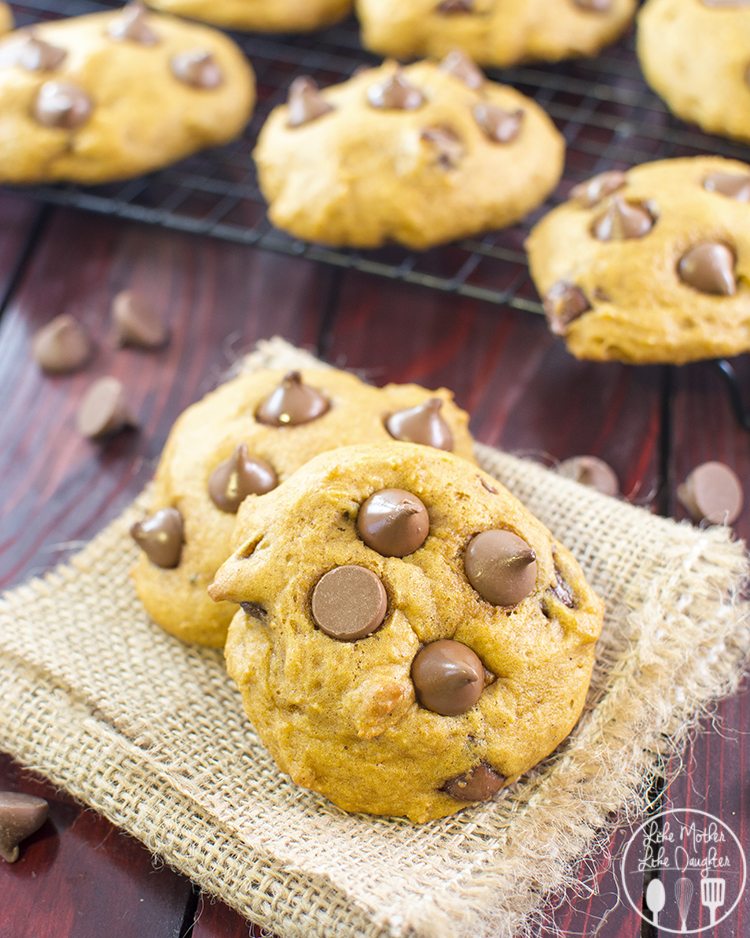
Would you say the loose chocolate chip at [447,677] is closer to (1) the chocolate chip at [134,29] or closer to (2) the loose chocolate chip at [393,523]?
(2) the loose chocolate chip at [393,523]

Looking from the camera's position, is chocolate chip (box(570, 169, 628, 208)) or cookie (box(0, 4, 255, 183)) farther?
cookie (box(0, 4, 255, 183))

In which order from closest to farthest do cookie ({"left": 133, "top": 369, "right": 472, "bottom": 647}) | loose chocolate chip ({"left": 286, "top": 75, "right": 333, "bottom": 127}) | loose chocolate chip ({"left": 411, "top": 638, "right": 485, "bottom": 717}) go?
1. loose chocolate chip ({"left": 411, "top": 638, "right": 485, "bottom": 717})
2. cookie ({"left": 133, "top": 369, "right": 472, "bottom": 647})
3. loose chocolate chip ({"left": 286, "top": 75, "right": 333, "bottom": 127})

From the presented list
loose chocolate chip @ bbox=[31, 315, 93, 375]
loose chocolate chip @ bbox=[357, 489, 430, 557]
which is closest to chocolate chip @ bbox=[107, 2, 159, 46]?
loose chocolate chip @ bbox=[31, 315, 93, 375]

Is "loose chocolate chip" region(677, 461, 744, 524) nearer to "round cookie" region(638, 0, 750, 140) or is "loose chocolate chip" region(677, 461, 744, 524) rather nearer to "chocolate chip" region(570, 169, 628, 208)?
"chocolate chip" region(570, 169, 628, 208)

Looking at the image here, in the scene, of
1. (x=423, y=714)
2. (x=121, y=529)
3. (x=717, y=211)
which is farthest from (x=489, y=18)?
(x=423, y=714)

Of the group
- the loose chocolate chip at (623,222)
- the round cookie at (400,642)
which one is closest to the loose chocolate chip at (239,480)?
the round cookie at (400,642)

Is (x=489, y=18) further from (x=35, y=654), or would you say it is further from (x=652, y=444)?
(x=35, y=654)
